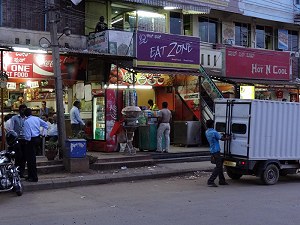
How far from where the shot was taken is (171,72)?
17.7 metres

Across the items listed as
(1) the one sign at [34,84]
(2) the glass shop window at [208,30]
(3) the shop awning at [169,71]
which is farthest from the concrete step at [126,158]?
(2) the glass shop window at [208,30]

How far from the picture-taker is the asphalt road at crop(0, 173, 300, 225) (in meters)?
7.47

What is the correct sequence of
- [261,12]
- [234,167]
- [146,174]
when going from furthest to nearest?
[261,12], [146,174], [234,167]

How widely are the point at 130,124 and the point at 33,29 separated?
520 centimetres

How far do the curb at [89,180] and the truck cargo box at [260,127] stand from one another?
7.08 feet

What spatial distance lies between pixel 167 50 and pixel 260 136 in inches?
295

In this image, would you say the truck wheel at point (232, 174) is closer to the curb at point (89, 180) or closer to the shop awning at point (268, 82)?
the curb at point (89, 180)

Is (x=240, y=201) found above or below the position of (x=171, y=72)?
below

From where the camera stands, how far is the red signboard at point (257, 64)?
21172 mm

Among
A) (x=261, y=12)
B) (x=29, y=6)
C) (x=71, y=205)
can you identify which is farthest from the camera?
(x=261, y=12)

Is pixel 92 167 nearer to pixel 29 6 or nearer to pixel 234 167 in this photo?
pixel 234 167

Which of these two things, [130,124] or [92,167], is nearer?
Result: [92,167]

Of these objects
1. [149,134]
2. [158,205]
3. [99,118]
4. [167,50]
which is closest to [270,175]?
[158,205]

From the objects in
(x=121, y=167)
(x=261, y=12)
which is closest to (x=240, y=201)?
(x=121, y=167)
